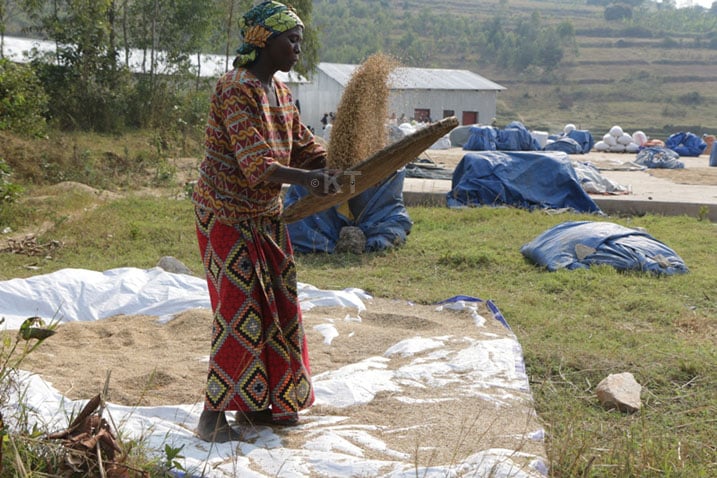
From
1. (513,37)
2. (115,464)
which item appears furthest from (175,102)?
(513,37)

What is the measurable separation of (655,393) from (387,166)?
1.74 m

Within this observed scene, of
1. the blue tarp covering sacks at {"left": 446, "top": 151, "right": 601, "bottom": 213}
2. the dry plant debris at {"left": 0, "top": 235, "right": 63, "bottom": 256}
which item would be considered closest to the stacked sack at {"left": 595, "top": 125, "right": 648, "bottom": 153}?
the blue tarp covering sacks at {"left": 446, "top": 151, "right": 601, "bottom": 213}

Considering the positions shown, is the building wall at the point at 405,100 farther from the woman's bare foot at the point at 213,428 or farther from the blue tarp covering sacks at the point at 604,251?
the woman's bare foot at the point at 213,428

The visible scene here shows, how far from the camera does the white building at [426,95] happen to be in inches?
1151

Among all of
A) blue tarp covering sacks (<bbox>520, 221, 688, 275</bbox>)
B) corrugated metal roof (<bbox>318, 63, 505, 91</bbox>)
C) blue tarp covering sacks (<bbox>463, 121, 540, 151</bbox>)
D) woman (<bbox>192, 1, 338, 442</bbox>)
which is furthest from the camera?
corrugated metal roof (<bbox>318, 63, 505, 91</bbox>)

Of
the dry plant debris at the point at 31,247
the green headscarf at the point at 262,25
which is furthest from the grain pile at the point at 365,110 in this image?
the dry plant debris at the point at 31,247

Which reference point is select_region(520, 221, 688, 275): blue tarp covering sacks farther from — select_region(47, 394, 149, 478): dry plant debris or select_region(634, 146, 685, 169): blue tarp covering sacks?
select_region(634, 146, 685, 169): blue tarp covering sacks

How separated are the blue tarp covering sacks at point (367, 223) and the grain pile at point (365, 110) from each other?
1.67 m

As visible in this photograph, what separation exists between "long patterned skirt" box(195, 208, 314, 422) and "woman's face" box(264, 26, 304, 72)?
582 mm

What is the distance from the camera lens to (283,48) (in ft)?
9.51

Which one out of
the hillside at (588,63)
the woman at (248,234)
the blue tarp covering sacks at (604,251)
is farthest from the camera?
the hillside at (588,63)

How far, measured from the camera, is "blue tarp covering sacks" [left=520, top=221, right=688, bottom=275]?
616cm

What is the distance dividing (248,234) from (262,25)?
76 centimetres

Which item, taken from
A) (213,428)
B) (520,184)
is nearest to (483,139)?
(520,184)
